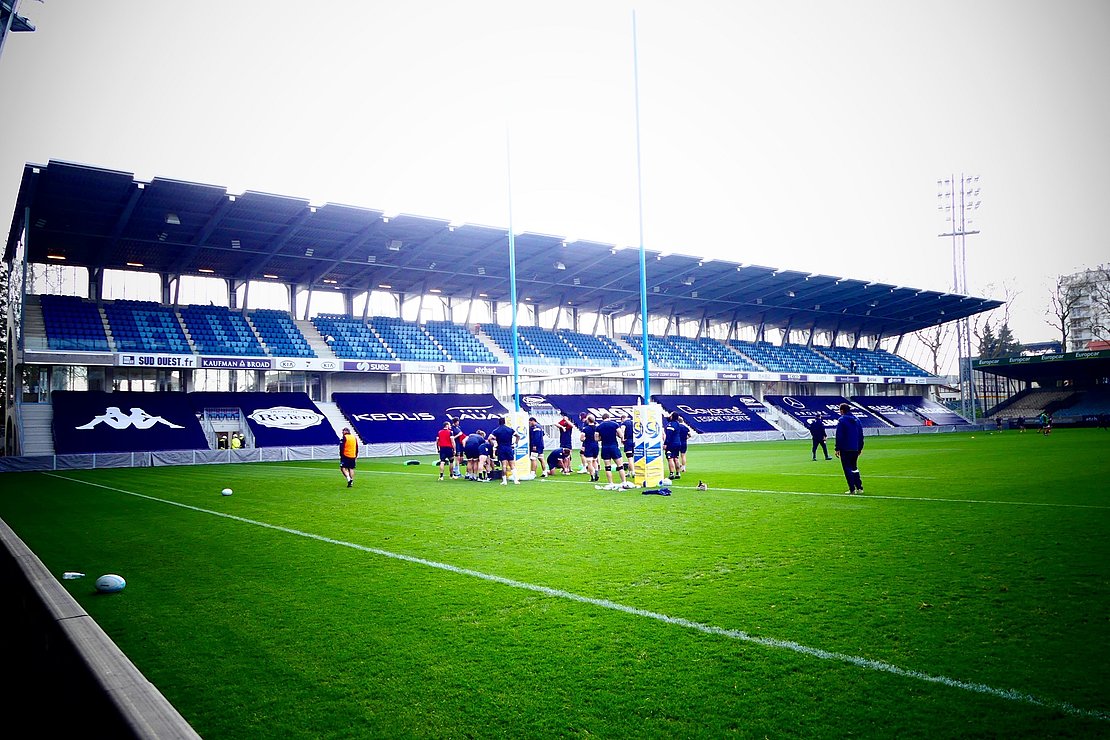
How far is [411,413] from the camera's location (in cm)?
4094

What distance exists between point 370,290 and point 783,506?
37.4m

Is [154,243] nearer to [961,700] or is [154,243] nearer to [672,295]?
[672,295]

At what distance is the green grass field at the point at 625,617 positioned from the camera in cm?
386

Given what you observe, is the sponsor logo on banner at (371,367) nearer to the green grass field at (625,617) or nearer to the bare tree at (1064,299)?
the green grass field at (625,617)

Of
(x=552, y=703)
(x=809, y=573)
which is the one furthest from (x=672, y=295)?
(x=552, y=703)

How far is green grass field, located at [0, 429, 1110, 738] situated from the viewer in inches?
152

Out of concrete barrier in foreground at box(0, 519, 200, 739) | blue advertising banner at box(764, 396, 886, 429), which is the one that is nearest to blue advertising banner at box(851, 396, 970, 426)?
blue advertising banner at box(764, 396, 886, 429)

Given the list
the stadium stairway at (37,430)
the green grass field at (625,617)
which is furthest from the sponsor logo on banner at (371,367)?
the green grass field at (625,617)

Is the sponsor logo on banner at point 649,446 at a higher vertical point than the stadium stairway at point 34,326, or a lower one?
lower

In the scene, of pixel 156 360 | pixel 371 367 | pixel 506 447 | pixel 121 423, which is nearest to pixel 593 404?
pixel 371 367

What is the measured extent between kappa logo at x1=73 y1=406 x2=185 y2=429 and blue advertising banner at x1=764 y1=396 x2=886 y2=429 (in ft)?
147

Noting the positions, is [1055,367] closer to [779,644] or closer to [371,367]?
[371,367]

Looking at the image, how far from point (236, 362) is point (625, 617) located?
35.9 metres

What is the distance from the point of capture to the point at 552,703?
4.02 meters
